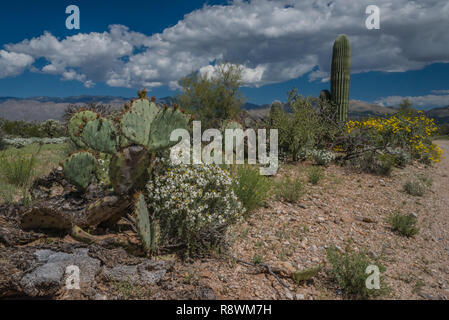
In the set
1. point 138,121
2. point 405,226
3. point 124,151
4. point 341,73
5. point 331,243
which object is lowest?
point 331,243

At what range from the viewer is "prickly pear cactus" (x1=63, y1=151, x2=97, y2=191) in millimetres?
4227

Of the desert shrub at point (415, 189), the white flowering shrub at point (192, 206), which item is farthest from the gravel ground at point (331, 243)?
the white flowering shrub at point (192, 206)

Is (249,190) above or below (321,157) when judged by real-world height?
below

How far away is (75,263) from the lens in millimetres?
2791

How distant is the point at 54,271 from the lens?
2582 mm

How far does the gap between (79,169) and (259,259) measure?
2.98 metres

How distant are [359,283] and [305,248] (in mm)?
955

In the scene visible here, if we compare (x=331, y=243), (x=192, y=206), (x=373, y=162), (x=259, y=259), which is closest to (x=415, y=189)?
(x=373, y=162)

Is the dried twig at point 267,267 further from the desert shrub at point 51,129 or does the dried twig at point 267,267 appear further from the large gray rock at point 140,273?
the desert shrub at point 51,129

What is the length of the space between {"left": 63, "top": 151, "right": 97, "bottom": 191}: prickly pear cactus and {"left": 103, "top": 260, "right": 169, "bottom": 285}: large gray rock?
6.38 ft

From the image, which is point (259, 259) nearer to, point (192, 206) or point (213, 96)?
point (192, 206)

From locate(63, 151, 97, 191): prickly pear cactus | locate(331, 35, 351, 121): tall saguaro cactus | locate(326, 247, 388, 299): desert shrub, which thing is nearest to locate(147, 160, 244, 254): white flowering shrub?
locate(63, 151, 97, 191): prickly pear cactus
